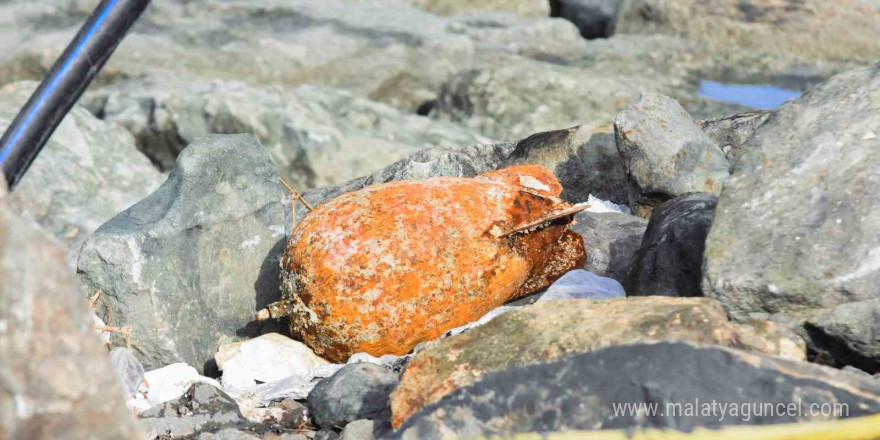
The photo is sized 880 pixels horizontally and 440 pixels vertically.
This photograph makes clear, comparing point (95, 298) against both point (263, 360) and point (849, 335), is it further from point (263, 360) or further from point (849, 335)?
point (849, 335)

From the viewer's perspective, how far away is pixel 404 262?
2.68 metres

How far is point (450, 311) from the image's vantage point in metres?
2.73

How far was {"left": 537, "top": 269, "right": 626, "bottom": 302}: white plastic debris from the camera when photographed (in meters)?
2.83

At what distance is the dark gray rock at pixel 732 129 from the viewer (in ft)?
12.4

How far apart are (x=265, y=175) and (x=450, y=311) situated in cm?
96

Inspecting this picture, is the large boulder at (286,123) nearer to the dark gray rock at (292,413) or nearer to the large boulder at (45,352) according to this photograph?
the dark gray rock at (292,413)

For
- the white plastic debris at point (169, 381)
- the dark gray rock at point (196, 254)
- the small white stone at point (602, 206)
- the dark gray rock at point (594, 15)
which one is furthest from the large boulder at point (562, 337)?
the dark gray rock at point (594, 15)

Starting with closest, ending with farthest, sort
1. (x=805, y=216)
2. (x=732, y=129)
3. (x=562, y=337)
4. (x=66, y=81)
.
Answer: (x=66, y=81) < (x=562, y=337) < (x=805, y=216) < (x=732, y=129)

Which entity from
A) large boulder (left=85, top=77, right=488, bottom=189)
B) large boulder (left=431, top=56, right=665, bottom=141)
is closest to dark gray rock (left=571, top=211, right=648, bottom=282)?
large boulder (left=85, top=77, right=488, bottom=189)

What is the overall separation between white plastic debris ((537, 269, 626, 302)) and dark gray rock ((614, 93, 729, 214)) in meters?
0.64

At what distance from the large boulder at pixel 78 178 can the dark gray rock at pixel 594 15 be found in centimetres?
759

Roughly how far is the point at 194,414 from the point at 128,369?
35cm

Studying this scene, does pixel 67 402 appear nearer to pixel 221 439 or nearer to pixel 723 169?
pixel 221 439

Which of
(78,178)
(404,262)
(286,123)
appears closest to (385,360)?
(404,262)
